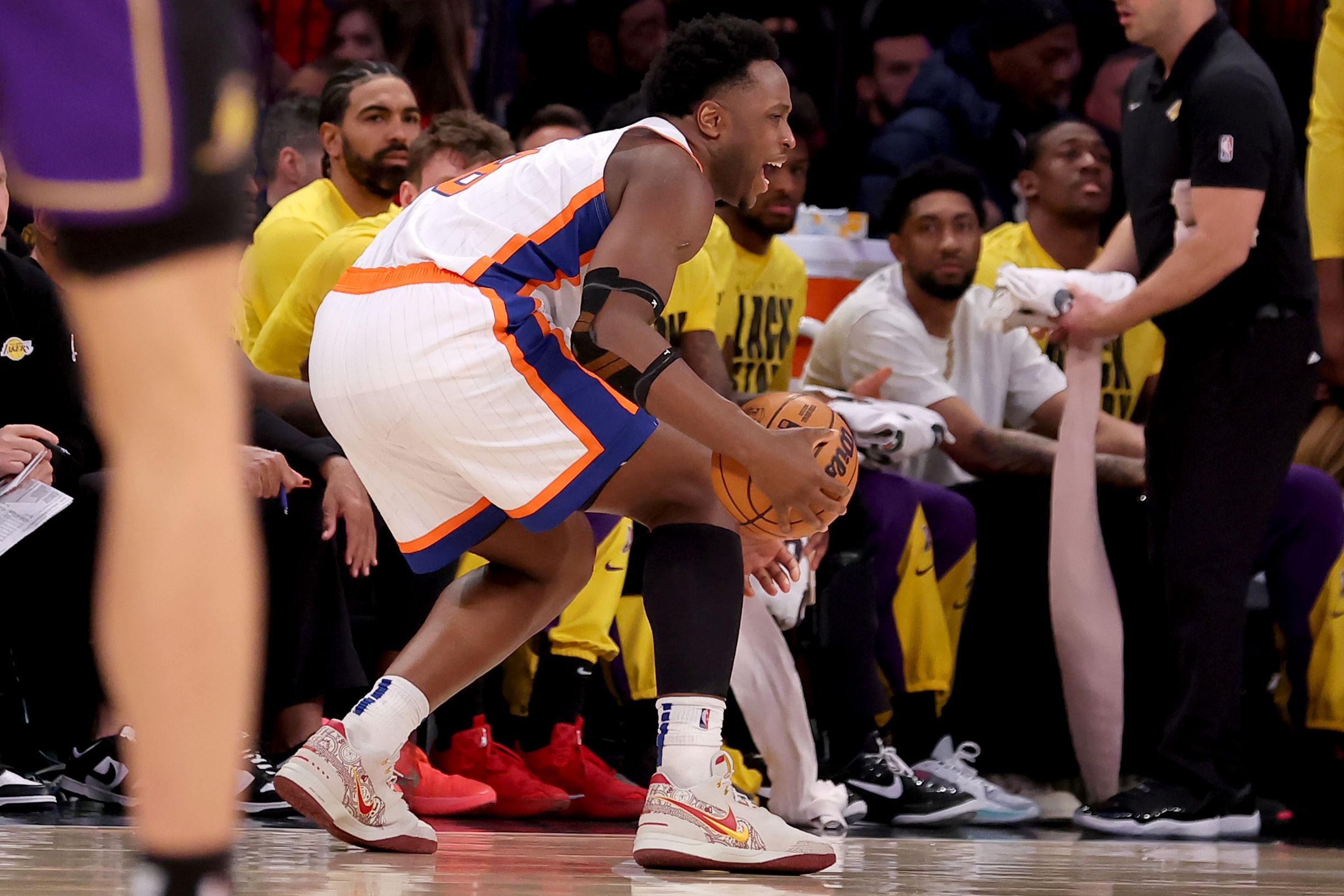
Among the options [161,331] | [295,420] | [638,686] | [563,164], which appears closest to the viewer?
[161,331]

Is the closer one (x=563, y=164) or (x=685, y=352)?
Answer: (x=563, y=164)

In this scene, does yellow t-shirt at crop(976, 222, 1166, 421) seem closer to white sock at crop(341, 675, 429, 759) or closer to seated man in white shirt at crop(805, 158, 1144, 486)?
seated man in white shirt at crop(805, 158, 1144, 486)

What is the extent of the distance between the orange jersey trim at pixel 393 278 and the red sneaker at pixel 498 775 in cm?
153

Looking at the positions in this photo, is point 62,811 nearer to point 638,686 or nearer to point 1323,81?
point 638,686

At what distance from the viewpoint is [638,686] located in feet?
14.5

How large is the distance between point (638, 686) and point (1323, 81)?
9.52ft

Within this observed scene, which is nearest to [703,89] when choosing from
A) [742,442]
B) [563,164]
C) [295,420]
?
[563,164]

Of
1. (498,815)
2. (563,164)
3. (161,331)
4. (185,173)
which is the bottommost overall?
(498,815)

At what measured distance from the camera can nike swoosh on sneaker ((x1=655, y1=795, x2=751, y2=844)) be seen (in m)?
2.62

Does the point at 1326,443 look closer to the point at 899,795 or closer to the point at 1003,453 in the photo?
the point at 1003,453

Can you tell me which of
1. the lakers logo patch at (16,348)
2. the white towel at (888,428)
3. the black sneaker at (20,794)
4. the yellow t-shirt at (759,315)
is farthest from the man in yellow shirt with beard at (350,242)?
the black sneaker at (20,794)

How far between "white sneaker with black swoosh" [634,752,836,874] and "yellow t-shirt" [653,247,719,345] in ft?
6.97

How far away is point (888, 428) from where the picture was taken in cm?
442

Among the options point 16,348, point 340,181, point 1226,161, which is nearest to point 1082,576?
point 1226,161
